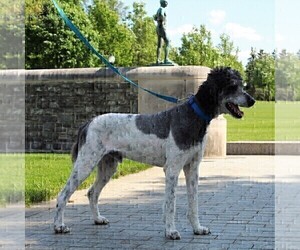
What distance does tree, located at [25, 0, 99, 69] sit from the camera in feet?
111

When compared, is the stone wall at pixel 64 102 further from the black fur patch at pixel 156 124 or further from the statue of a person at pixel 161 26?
the black fur patch at pixel 156 124

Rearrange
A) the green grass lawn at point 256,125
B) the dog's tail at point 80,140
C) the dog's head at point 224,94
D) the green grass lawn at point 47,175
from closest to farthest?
the dog's head at point 224,94 → the dog's tail at point 80,140 → the green grass lawn at point 47,175 → the green grass lawn at point 256,125

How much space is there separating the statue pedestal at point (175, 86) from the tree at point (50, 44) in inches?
737

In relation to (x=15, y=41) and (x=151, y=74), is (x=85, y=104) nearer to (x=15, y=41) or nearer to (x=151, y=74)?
(x=151, y=74)

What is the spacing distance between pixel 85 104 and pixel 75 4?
86.5 ft

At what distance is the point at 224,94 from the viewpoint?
6.19m

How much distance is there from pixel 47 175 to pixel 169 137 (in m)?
5.18

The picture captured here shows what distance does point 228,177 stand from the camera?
38.5 ft

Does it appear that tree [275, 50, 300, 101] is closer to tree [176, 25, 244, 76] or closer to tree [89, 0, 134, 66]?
tree [176, 25, 244, 76]

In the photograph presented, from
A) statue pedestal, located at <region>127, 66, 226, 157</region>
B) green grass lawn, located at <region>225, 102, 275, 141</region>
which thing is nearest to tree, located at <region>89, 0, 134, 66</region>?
green grass lawn, located at <region>225, 102, 275, 141</region>

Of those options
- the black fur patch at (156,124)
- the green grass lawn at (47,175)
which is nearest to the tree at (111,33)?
the green grass lawn at (47,175)

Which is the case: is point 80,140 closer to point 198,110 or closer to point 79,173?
point 79,173


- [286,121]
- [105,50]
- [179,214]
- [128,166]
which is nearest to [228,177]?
[128,166]

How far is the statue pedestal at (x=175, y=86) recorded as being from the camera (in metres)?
14.7
